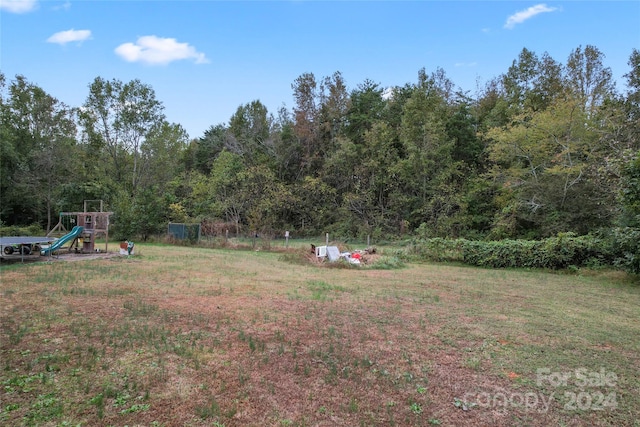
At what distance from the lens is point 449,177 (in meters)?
22.0

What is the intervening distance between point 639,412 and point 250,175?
24079 millimetres

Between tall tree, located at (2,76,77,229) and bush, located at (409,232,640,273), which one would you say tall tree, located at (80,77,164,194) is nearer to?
tall tree, located at (2,76,77,229)

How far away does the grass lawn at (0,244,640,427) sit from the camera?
8.04ft

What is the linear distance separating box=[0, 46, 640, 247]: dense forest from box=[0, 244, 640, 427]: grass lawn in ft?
39.6

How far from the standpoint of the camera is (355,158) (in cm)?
2481

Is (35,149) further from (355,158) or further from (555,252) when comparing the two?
(555,252)

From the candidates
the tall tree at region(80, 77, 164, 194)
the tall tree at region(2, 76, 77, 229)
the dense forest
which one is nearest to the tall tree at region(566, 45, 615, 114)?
the dense forest

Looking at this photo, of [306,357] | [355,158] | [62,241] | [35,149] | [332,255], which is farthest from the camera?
[355,158]

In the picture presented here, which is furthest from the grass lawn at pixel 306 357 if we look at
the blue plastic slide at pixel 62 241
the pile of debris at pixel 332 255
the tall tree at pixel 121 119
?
the tall tree at pixel 121 119

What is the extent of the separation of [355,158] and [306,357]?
22265 millimetres

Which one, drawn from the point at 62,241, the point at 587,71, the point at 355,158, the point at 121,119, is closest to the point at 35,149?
the point at 121,119

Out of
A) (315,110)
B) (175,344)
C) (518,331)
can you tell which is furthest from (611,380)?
(315,110)

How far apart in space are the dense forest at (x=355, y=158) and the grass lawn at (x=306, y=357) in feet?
39.6

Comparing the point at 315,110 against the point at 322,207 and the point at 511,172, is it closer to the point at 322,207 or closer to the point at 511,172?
the point at 322,207
